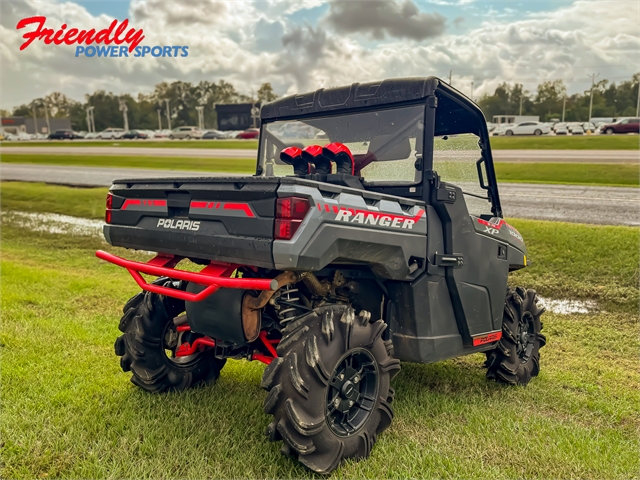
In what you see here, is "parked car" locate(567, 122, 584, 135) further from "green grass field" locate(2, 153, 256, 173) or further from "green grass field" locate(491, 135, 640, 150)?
"green grass field" locate(2, 153, 256, 173)

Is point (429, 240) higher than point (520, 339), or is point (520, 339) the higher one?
point (429, 240)

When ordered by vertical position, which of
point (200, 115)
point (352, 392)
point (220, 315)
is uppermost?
point (200, 115)

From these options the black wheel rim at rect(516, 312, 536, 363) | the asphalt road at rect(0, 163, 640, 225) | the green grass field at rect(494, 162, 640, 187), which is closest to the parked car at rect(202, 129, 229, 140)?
the green grass field at rect(494, 162, 640, 187)

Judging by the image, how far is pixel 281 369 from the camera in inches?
127

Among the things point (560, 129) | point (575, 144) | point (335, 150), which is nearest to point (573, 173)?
point (575, 144)

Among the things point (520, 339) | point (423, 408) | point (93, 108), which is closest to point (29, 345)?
point (423, 408)

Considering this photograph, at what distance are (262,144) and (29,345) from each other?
302 cm

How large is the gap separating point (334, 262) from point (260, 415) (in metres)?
1.30

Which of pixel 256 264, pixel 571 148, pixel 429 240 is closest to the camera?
pixel 256 264

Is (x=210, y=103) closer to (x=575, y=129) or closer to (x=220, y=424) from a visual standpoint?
(x=575, y=129)

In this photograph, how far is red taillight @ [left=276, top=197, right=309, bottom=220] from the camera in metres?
2.99

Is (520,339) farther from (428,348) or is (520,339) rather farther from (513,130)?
(513,130)

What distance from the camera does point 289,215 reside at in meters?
2.99

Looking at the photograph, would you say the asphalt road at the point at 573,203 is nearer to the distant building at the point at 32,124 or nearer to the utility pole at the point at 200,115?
the utility pole at the point at 200,115
